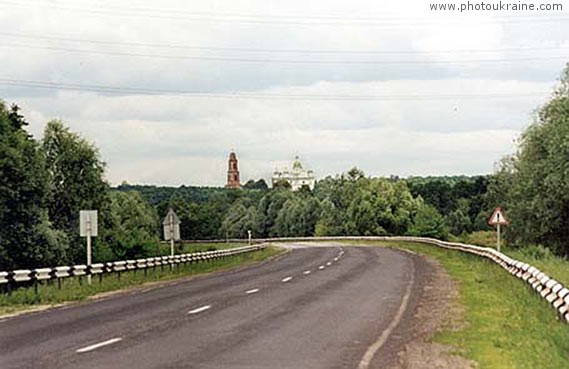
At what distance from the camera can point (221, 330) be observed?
63.3 feet

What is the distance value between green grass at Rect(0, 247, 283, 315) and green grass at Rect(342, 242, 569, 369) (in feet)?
34.6

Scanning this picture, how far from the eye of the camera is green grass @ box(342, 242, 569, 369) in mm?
15298

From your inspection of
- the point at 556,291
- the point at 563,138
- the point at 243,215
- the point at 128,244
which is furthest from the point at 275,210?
the point at 556,291

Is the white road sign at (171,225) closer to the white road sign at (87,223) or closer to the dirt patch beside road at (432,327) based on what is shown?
the white road sign at (87,223)

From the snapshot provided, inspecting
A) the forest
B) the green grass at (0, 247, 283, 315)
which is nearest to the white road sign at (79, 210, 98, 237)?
the green grass at (0, 247, 283, 315)

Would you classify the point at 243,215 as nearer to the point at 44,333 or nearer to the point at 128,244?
the point at 128,244

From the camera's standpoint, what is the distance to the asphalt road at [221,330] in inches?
595

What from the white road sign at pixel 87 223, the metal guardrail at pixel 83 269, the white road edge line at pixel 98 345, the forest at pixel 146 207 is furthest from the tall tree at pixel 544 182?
the white road edge line at pixel 98 345

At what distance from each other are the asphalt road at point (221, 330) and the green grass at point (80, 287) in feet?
5.09

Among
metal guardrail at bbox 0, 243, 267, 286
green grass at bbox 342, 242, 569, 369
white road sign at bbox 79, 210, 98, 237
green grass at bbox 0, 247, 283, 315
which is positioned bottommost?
green grass at bbox 342, 242, 569, 369

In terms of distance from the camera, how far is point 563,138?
59625 millimetres

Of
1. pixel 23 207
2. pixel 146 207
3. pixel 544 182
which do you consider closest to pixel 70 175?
pixel 23 207

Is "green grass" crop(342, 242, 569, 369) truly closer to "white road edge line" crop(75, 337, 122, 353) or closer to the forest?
"white road edge line" crop(75, 337, 122, 353)

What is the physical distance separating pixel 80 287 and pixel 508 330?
1727 centimetres
